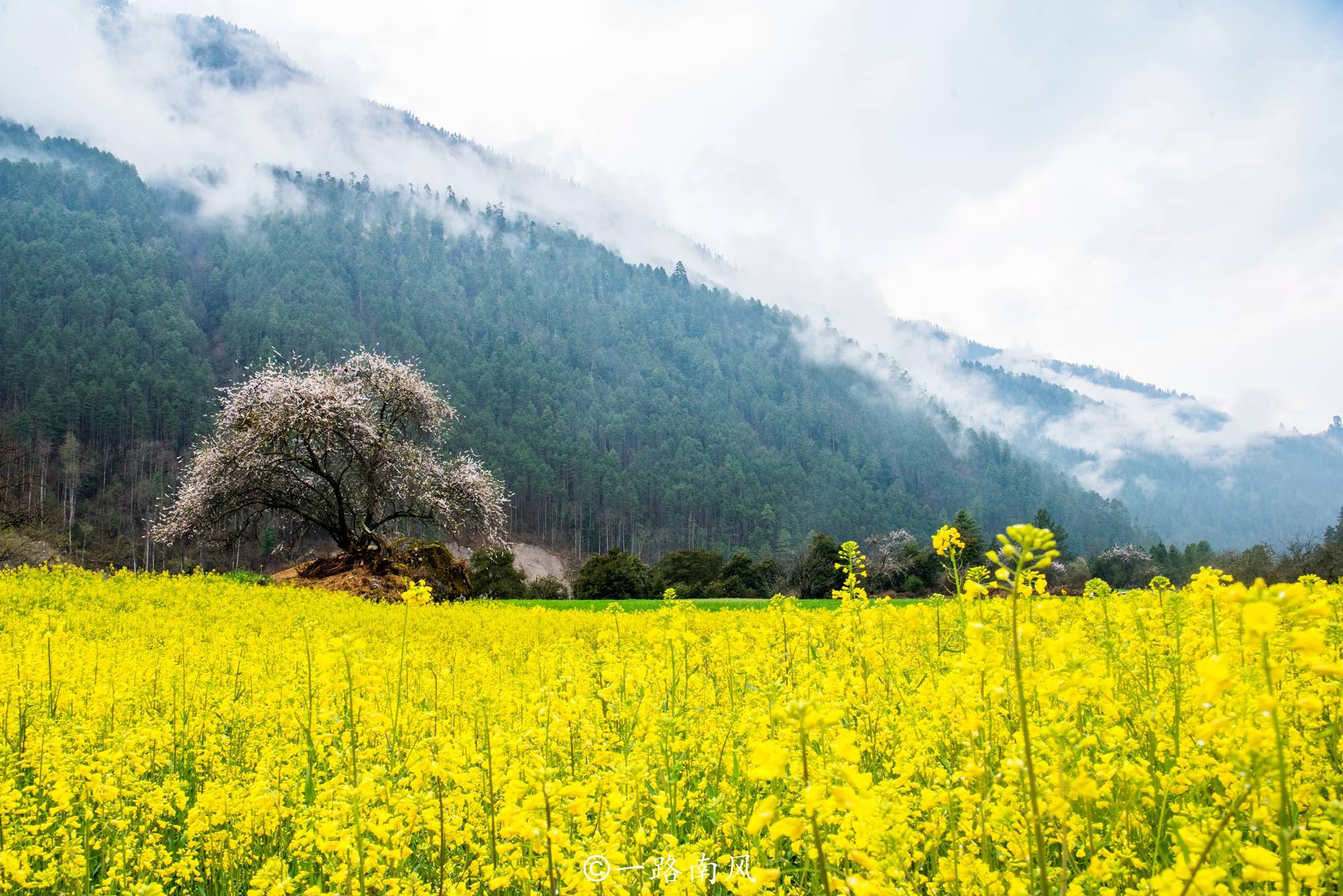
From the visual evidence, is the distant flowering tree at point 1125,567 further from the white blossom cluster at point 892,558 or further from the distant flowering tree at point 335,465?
the distant flowering tree at point 335,465

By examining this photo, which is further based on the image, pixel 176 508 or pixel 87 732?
pixel 176 508

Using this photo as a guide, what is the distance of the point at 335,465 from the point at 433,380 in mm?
111669

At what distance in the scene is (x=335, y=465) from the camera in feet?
86.3

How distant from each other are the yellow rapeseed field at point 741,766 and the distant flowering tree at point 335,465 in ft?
60.9

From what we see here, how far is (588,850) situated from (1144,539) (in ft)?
662

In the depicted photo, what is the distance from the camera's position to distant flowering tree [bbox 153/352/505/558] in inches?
931

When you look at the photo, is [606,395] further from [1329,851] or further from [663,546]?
[1329,851]

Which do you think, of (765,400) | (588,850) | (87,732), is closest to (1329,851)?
(588,850)

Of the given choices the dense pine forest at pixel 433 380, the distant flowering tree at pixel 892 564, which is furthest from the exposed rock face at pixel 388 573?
the dense pine forest at pixel 433 380

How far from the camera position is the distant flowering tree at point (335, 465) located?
77.6ft

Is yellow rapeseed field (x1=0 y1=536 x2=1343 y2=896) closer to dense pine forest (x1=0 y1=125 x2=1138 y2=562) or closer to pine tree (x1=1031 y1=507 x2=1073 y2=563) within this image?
pine tree (x1=1031 y1=507 x2=1073 y2=563)

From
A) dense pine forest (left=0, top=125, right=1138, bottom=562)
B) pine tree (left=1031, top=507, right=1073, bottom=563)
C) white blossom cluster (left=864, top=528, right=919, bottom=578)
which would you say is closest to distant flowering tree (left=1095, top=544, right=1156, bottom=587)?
pine tree (left=1031, top=507, right=1073, bottom=563)

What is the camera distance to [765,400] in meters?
183

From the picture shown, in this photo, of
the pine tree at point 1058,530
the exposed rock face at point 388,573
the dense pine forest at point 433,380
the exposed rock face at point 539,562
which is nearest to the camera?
the pine tree at point 1058,530
